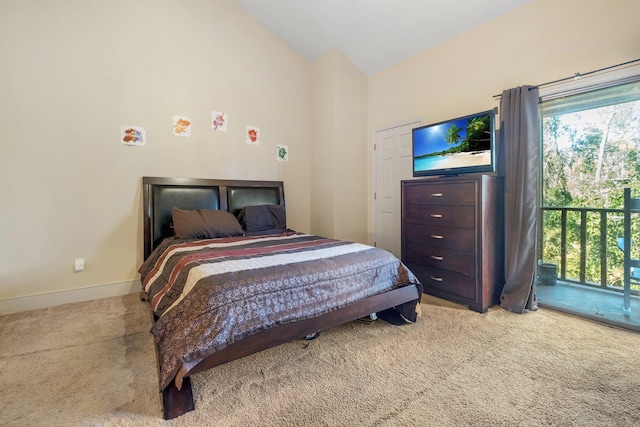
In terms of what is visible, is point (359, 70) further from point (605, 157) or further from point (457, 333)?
point (457, 333)

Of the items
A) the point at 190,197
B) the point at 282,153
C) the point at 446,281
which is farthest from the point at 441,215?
the point at 190,197

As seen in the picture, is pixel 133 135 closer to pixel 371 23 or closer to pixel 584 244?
pixel 371 23

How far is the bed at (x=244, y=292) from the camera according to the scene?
1389mm

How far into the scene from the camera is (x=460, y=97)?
124 inches

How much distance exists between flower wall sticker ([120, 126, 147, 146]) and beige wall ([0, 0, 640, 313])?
55 millimetres

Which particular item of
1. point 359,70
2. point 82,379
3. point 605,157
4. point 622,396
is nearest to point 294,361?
point 82,379

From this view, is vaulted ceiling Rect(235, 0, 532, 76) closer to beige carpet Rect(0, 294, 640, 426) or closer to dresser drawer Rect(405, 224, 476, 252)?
dresser drawer Rect(405, 224, 476, 252)

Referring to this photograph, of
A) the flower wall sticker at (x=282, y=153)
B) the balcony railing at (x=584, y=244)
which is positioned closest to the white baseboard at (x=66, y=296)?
the flower wall sticker at (x=282, y=153)

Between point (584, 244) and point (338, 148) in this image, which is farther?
point (338, 148)

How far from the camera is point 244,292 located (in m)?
1.51

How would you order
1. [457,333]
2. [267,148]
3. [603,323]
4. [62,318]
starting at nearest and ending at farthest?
[457,333]
[603,323]
[62,318]
[267,148]

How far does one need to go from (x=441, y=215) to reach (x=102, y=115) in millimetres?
3490

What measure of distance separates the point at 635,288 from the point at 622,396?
4.32 ft

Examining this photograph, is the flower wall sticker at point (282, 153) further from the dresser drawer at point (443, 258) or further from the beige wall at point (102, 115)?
the dresser drawer at point (443, 258)
